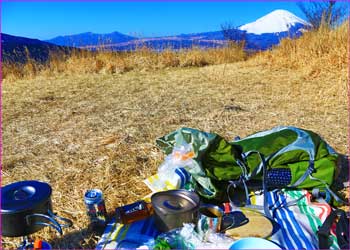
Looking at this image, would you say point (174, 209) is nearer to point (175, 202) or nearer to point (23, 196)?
point (175, 202)

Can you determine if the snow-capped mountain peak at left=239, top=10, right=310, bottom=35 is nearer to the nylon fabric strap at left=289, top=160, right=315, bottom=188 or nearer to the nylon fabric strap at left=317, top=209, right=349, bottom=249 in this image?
the nylon fabric strap at left=289, top=160, right=315, bottom=188

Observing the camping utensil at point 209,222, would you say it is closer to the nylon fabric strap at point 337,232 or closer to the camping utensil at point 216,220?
the camping utensil at point 216,220

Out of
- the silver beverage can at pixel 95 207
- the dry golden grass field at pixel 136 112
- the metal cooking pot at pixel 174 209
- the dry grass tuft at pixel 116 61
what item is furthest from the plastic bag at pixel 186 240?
the dry grass tuft at pixel 116 61

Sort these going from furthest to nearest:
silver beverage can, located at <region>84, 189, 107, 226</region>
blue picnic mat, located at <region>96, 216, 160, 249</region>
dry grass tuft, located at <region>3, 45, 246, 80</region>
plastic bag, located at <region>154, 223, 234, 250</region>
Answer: dry grass tuft, located at <region>3, 45, 246, 80</region>
silver beverage can, located at <region>84, 189, 107, 226</region>
blue picnic mat, located at <region>96, 216, 160, 249</region>
plastic bag, located at <region>154, 223, 234, 250</region>

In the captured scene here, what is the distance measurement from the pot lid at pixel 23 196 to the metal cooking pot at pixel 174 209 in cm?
52

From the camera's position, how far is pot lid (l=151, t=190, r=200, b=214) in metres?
1.67

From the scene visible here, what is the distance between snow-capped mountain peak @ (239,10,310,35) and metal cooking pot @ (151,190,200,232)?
647 cm

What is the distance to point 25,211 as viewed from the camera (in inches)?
56.1

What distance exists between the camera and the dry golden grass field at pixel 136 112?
8.54 feet

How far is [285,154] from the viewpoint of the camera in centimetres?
231

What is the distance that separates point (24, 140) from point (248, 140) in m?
2.30

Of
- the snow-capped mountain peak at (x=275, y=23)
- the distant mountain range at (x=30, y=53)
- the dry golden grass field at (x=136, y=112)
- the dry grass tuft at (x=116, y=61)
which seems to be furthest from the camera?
the snow-capped mountain peak at (x=275, y=23)

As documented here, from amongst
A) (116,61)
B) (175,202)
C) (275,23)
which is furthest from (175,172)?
(275,23)

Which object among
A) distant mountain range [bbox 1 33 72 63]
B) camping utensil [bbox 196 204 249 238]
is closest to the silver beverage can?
camping utensil [bbox 196 204 249 238]
